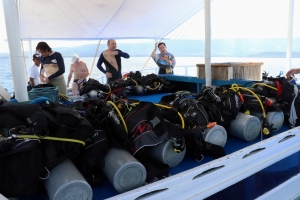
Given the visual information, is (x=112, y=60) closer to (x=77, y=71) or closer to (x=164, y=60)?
(x=164, y=60)

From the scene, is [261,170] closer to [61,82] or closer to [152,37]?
[61,82]

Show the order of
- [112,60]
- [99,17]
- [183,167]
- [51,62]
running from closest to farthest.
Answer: [183,167] → [51,62] → [112,60] → [99,17]

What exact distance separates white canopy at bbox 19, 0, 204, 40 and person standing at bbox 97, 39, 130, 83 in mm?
1997

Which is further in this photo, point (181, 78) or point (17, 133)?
point (181, 78)

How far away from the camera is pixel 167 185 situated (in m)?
1.02

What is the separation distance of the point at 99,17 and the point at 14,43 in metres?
4.85

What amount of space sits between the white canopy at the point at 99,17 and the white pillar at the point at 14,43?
3.81 metres

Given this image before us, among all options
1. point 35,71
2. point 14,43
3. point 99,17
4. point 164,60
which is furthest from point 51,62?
point 99,17

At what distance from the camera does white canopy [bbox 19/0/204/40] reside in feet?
17.7

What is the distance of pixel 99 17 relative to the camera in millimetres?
6168

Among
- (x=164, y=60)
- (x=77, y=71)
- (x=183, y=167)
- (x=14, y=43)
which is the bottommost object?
(x=183, y=167)

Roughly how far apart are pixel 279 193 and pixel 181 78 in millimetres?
2275

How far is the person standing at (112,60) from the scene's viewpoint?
12.8 feet

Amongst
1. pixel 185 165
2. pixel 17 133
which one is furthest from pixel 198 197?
pixel 17 133
